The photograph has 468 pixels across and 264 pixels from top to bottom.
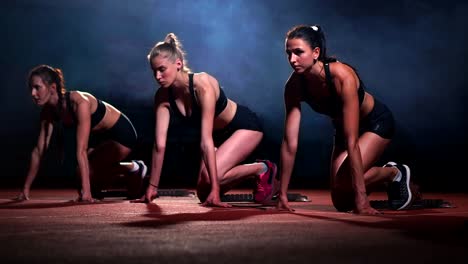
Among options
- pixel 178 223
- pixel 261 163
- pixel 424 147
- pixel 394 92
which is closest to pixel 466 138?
pixel 424 147

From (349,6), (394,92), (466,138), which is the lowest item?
(466,138)

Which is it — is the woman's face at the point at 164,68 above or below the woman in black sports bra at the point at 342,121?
above

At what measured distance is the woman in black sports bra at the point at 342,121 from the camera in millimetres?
2707

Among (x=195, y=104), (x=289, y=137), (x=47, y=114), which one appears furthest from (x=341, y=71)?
(x=47, y=114)

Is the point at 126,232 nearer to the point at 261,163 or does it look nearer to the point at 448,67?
the point at 261,163

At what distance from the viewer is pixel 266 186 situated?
12.3ft

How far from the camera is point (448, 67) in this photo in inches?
269

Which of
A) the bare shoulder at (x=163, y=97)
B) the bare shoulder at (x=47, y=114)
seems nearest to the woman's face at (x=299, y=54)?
the bare shoulder at (x=163, y=97)

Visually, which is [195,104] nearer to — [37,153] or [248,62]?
[37,153]

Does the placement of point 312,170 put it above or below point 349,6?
below

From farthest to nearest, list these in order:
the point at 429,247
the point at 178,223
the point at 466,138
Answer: the point at 466,138 → the point at 178,223 → the point at 429,247

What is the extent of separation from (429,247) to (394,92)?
559cm

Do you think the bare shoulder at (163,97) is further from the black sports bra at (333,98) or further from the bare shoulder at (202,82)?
the black sports bra at (333,98)

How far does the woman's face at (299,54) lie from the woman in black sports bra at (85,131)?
149 centimetres
